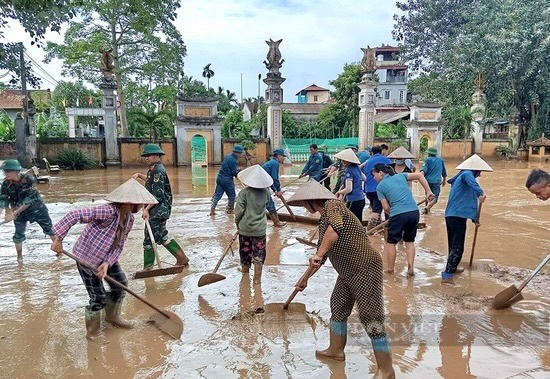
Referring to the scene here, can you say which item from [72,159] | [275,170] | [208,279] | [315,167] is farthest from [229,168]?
[72,159]

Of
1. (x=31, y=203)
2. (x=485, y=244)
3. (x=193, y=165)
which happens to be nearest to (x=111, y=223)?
(x=31, y=203)

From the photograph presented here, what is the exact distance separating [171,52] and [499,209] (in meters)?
21.8

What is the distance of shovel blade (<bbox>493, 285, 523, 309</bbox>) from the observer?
4.53m

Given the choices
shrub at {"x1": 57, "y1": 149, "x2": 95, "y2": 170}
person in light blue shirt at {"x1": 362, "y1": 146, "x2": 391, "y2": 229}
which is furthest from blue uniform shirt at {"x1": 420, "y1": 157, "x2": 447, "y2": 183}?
shrub at {"x1": 57, "y1": 149, "x2": 95, "y2": 170}

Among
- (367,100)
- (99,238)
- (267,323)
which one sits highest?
(367,100)

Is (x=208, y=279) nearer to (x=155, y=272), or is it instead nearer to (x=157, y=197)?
(x=155, y=272)

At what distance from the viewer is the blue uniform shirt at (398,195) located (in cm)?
557

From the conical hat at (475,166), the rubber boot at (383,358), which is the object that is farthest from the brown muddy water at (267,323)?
the conical hat at (475,166)

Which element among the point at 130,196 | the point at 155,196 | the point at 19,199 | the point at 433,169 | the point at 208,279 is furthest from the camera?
the point at 433,169

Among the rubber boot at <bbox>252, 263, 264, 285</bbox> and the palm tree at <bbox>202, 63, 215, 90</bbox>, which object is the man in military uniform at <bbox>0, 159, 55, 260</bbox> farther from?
the palm tree at <bbox>202, 63, 215, 90</bbox>

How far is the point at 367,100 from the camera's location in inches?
973

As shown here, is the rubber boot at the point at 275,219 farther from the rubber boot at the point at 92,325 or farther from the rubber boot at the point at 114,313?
the rubber boot at the point at 92,325

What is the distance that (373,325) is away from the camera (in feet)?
10.9

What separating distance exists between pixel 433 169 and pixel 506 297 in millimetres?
5425
